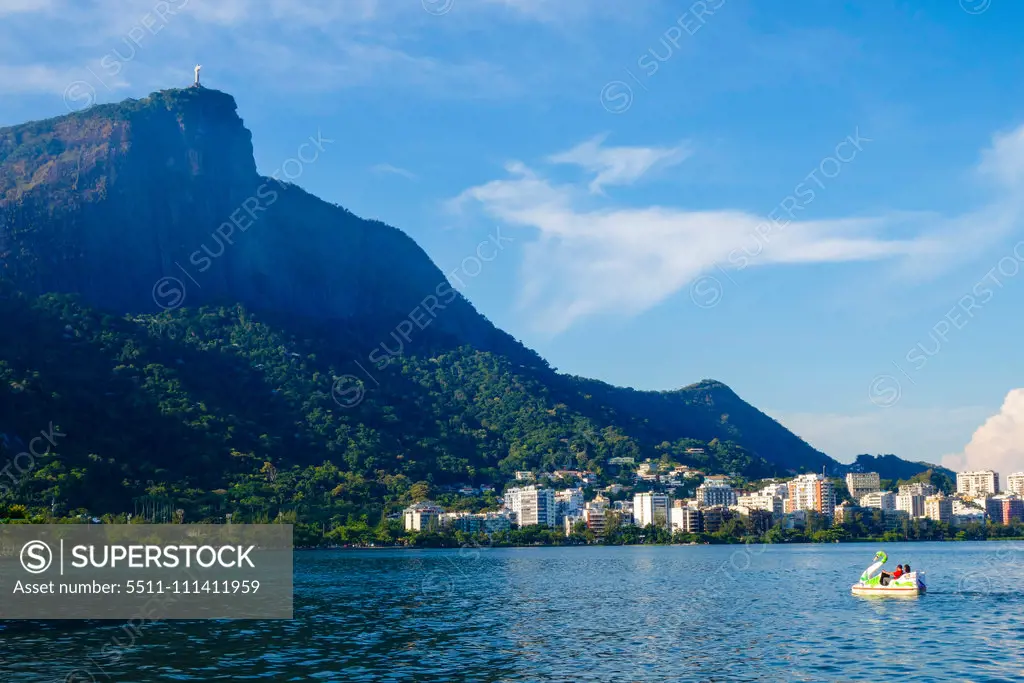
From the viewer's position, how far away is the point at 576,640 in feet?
Result: 156

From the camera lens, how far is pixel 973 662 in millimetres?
40031

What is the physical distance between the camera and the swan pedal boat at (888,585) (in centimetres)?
7219

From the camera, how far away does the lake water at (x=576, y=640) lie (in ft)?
124

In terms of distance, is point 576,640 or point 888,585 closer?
point 576,640

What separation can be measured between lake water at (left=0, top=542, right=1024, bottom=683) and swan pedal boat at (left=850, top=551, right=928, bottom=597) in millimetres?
2029

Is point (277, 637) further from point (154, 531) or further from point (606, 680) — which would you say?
point (154, 531)

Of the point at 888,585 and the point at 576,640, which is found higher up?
the point at 576,640

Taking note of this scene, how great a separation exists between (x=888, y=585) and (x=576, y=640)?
36.0 m

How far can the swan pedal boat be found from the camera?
72.2 m

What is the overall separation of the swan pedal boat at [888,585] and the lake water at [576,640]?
6.66 ft

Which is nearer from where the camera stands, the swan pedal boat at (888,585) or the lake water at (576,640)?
the lake water at (576,640)

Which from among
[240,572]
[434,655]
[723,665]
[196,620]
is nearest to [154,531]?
[240,572]

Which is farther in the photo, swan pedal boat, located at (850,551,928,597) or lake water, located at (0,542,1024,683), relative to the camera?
swan pedal boat, located at (850,551,928,597)

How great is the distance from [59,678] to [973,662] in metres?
36.3
